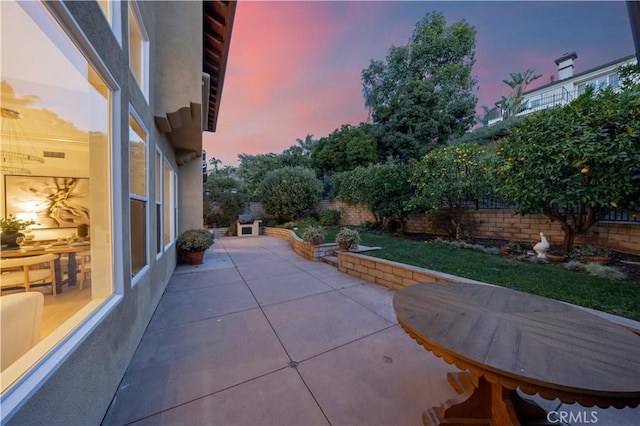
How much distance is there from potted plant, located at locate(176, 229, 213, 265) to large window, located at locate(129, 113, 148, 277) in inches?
121

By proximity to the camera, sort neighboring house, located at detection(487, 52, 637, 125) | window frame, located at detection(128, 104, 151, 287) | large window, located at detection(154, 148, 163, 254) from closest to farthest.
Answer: window frame, located at detection(128, 104, 151, 287) → large window, located at detection(154, 148, 163, 254) → neighboring house, located at detection(487, 52, 637, 125)

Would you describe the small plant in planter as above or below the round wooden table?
below

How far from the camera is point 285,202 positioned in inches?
481

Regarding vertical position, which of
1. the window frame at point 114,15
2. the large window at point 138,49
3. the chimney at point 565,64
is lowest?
the window frame at point 114,15

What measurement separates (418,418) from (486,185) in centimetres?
674

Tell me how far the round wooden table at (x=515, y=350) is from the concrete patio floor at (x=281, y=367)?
379 millimetres

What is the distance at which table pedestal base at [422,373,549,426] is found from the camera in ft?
4.96

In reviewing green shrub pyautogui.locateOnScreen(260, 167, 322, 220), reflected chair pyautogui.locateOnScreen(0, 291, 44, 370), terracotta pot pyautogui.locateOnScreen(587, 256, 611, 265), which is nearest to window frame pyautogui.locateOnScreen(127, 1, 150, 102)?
reflected chair pyautogui.locateOnScreen(0, 291, 44, 370)

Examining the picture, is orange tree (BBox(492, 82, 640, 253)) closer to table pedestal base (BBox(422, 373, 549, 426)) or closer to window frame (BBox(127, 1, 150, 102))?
table pedestal base (BBox(422, 373, 549, 426))

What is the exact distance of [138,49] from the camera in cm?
308

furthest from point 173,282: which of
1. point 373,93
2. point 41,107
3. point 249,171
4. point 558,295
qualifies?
point 249,171

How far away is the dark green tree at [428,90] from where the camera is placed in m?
16.2

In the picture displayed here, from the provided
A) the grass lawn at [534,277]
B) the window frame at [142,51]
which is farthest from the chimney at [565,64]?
the window frame at [142,51]

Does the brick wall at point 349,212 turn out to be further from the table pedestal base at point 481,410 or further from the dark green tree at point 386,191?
the table pedestal base at point 481,410
